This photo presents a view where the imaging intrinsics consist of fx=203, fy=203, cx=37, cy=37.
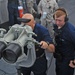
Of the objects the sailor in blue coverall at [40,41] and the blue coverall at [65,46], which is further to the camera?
the blue coverall at [65,46]

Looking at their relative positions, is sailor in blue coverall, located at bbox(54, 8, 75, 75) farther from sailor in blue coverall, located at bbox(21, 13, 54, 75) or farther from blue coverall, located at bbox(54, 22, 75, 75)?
sailor in blue coverall, located at bbox(21, 13, 54, 75)

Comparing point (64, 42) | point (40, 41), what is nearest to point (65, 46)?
point (64, 42)

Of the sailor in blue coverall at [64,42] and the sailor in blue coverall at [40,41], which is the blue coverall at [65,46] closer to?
the sailor in blue coverall at [64,42]

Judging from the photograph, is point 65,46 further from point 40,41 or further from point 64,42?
point 40,41

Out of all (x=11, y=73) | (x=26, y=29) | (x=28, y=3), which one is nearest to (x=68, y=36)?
(x=26, y=29)

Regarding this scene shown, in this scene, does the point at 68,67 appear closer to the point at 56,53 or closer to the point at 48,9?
the point at 56,53

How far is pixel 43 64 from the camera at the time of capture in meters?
2.92

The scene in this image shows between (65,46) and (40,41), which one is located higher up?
(40,41)

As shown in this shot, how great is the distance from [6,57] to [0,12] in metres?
5.84

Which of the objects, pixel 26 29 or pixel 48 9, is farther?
pixel 48 9

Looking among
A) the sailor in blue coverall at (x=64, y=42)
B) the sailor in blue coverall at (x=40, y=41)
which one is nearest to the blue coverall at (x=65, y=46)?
the sailor in blue coverall at (x=64, y=42)

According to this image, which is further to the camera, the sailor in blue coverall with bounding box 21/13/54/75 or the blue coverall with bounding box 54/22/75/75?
the blue coverall with bounding box 54/22/75/75

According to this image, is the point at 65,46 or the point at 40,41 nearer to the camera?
the point at 40,41

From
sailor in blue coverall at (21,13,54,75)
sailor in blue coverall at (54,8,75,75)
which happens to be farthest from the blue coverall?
sailor in blue coverall at (21,13,54,75)
